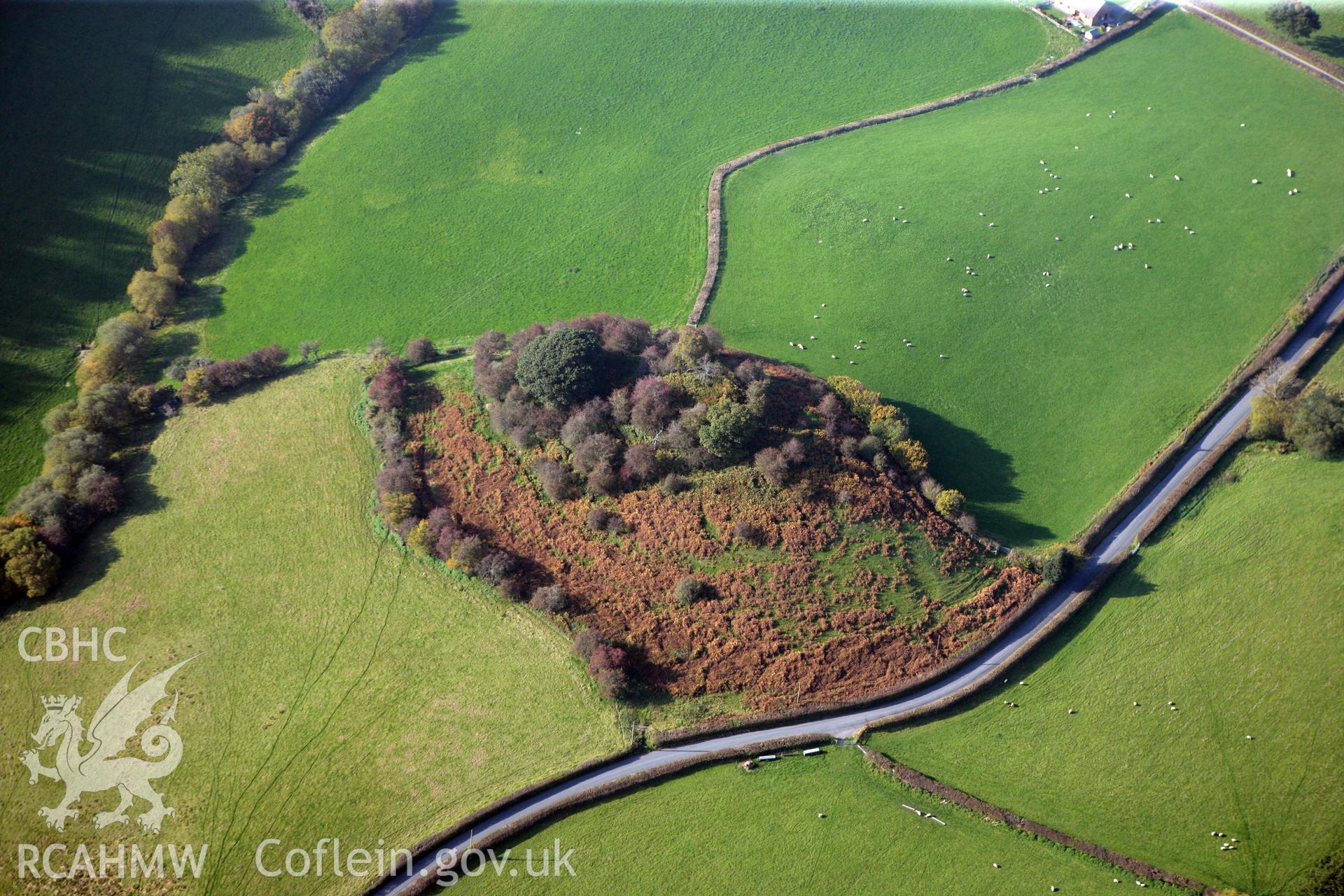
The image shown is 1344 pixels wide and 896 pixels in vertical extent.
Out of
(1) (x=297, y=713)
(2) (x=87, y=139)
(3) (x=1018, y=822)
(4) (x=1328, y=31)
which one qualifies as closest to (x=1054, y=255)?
(3) (x=1018, y=822)

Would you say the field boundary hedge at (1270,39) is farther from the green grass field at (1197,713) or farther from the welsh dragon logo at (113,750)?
the welsh dragon logo at (113,750)

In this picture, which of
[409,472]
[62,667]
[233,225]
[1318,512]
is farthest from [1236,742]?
[233,225]

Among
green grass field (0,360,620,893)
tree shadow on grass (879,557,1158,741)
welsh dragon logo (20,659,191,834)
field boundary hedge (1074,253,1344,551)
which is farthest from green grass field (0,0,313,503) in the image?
field boundary hedge (1074,253,1344,551)

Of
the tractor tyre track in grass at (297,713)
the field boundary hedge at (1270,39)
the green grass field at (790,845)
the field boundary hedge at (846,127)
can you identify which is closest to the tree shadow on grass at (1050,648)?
the green grass field at (790,845)

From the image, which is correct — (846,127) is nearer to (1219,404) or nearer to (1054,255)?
(1054,255)

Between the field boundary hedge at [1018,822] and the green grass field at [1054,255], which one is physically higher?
the green grass field at [1054,255]

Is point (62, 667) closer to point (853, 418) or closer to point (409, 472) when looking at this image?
point (409, 472)
